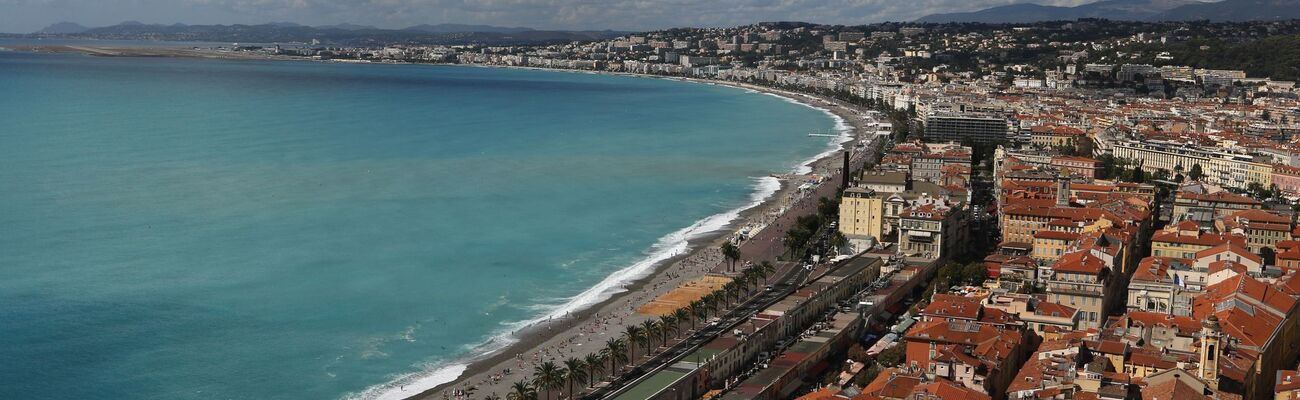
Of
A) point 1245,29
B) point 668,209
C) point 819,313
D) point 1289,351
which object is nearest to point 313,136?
point 668,209

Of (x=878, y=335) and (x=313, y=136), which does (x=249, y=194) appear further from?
(x=878, y=335)

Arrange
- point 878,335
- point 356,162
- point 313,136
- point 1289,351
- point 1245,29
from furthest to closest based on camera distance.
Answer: point 1245,29, point 313,136, point 356,162, point 878,335, point 1289,351

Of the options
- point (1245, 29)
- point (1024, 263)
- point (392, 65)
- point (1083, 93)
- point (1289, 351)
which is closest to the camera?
point (1289, 351)

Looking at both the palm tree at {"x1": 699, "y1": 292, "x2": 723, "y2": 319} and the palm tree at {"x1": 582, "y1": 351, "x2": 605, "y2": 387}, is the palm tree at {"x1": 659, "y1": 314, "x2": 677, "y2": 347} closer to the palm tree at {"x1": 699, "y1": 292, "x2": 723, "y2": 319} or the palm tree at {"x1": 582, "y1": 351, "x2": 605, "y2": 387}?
the palm tree at {"x1": 699, "y1": 292, "x2": 723, "y2": 319}

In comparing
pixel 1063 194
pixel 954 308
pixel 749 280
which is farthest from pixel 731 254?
pixel 1063 194

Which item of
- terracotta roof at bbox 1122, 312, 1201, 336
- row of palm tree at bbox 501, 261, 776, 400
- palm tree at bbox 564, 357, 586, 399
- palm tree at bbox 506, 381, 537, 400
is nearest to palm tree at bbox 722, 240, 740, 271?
row of palm tree at bbox 501, 261, 776, 400

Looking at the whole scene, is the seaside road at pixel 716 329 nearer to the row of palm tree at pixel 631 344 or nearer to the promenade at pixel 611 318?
the row of palm tree at pixel 631 344
